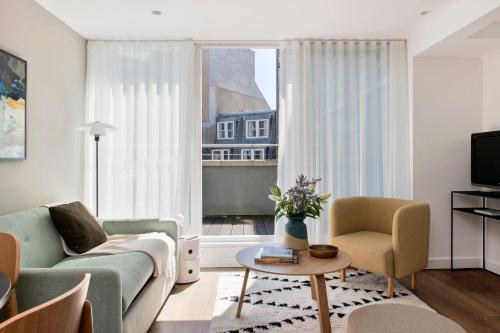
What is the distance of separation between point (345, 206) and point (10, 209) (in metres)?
2.88

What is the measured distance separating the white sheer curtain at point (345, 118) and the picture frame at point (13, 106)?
95.7 inches

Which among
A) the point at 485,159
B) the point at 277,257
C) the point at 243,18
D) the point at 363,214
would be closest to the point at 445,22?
the point at 485,159

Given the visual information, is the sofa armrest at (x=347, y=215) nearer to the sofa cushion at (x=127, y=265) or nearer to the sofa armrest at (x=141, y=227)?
the sofa armrest at (x=141, y=227)

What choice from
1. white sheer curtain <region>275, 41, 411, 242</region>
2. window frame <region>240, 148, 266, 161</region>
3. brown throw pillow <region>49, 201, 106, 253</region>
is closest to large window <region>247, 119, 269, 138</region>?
window frame <region>240, 148, 266, 161</region>

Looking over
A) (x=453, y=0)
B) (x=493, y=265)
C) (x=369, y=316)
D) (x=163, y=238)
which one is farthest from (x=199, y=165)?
(x=493, y=265)

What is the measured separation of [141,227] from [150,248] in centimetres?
63

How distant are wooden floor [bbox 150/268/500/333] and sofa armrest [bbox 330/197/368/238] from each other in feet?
2.26

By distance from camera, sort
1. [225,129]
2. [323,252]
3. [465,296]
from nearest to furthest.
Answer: [323,252], [465,296], [225,129]

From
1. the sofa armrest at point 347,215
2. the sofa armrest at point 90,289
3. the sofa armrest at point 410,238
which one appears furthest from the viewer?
the sofa armrest at point 347,215

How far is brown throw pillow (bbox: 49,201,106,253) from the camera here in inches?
102

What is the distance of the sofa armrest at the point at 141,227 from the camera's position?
10.6 ft

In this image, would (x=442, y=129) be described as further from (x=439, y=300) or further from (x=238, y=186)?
(x=238, y=186)

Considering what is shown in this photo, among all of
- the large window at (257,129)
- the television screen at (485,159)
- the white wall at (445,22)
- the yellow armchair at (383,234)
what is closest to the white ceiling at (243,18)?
the white wall at (445,22)

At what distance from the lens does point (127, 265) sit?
89.8 inches
